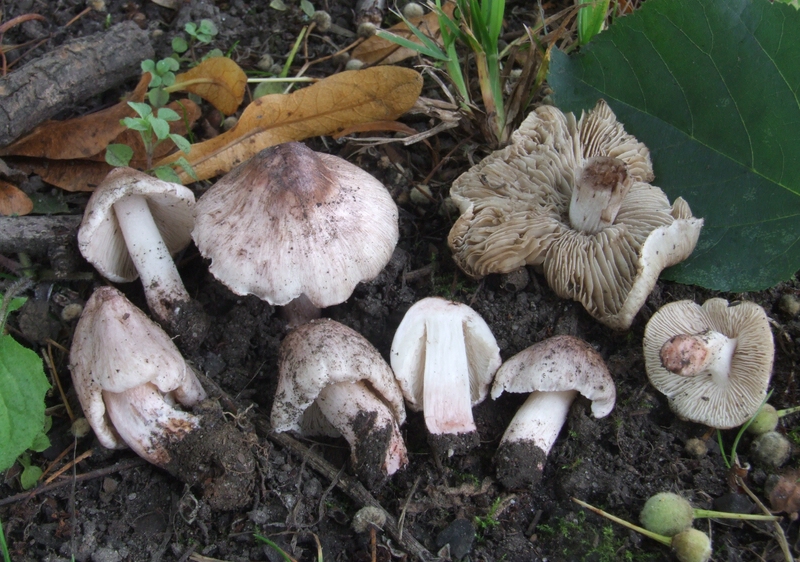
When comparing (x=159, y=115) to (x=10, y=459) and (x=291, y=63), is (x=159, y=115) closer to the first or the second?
(x=291, y=63)

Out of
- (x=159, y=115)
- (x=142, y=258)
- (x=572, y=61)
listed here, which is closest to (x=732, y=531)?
(x=572, y=61)

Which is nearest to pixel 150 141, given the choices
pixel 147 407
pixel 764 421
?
pixel 147 407

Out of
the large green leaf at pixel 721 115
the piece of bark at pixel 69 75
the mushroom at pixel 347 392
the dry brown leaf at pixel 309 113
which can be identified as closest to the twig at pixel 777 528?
the large green leaf at pixel 721 115

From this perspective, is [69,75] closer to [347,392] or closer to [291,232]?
[291,232]

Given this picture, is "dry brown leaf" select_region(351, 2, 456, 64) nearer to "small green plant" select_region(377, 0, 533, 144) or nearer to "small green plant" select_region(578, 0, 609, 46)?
"small green plant" select_region(377, 0, 533, 144)

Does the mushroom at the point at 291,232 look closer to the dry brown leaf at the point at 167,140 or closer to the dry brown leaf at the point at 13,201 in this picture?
the dry brown leaf at the point at 167,140

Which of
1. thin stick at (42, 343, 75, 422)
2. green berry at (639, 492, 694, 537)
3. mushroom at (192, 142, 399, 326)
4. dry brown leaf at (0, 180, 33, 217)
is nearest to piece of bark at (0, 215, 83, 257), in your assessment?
dry brown leaf at (0, 180, 33, 217)

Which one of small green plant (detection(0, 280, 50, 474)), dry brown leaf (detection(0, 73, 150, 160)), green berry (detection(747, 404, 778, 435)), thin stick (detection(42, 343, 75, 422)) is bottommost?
thin stick (detection(42, 343, 75, 422))
